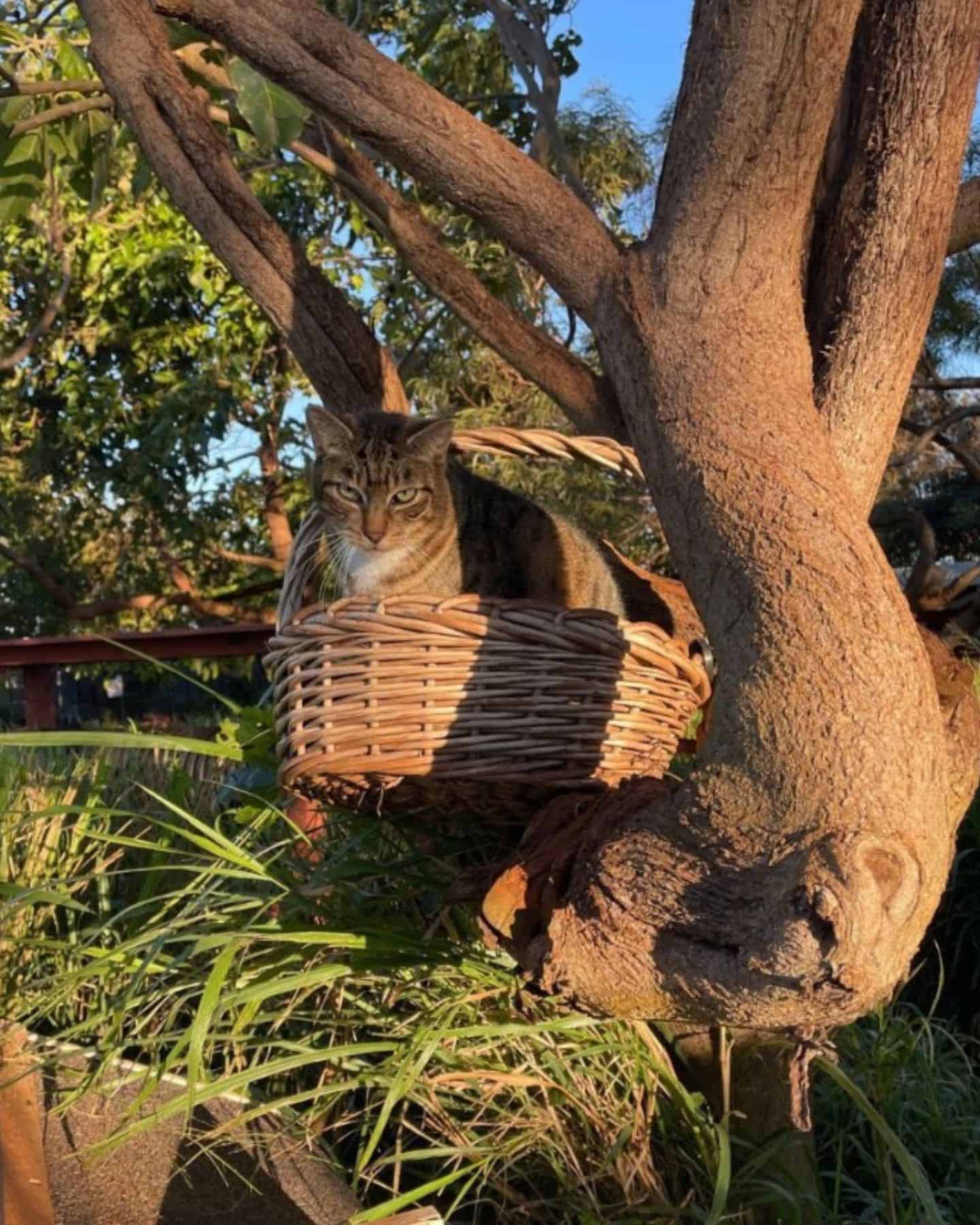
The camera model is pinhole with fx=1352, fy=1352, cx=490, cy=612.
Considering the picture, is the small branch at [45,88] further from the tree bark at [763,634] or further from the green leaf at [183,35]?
the tree bark at [763,634]

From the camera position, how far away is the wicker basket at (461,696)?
1.57 meters

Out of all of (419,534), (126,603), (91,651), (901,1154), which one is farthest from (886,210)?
(126,603)

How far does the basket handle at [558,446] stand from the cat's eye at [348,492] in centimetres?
34

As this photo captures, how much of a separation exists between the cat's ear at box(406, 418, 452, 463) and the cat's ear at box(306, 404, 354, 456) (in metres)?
0.11

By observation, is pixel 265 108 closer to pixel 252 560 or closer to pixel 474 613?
pixel 474 613

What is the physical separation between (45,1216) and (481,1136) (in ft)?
2.37

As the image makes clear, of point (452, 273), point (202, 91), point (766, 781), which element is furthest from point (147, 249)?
point (766, 781)

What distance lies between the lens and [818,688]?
54.3 inches

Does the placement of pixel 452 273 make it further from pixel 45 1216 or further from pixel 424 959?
pixel 45 1216

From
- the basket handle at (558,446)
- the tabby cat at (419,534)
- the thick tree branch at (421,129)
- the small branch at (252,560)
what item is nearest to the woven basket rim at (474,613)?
the basket handle at (558,446)

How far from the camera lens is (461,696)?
1.58 meters

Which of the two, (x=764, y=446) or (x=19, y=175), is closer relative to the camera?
(x=764, y=446)

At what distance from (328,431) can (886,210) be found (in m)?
1.01

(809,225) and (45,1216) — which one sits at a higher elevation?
(809,225)
